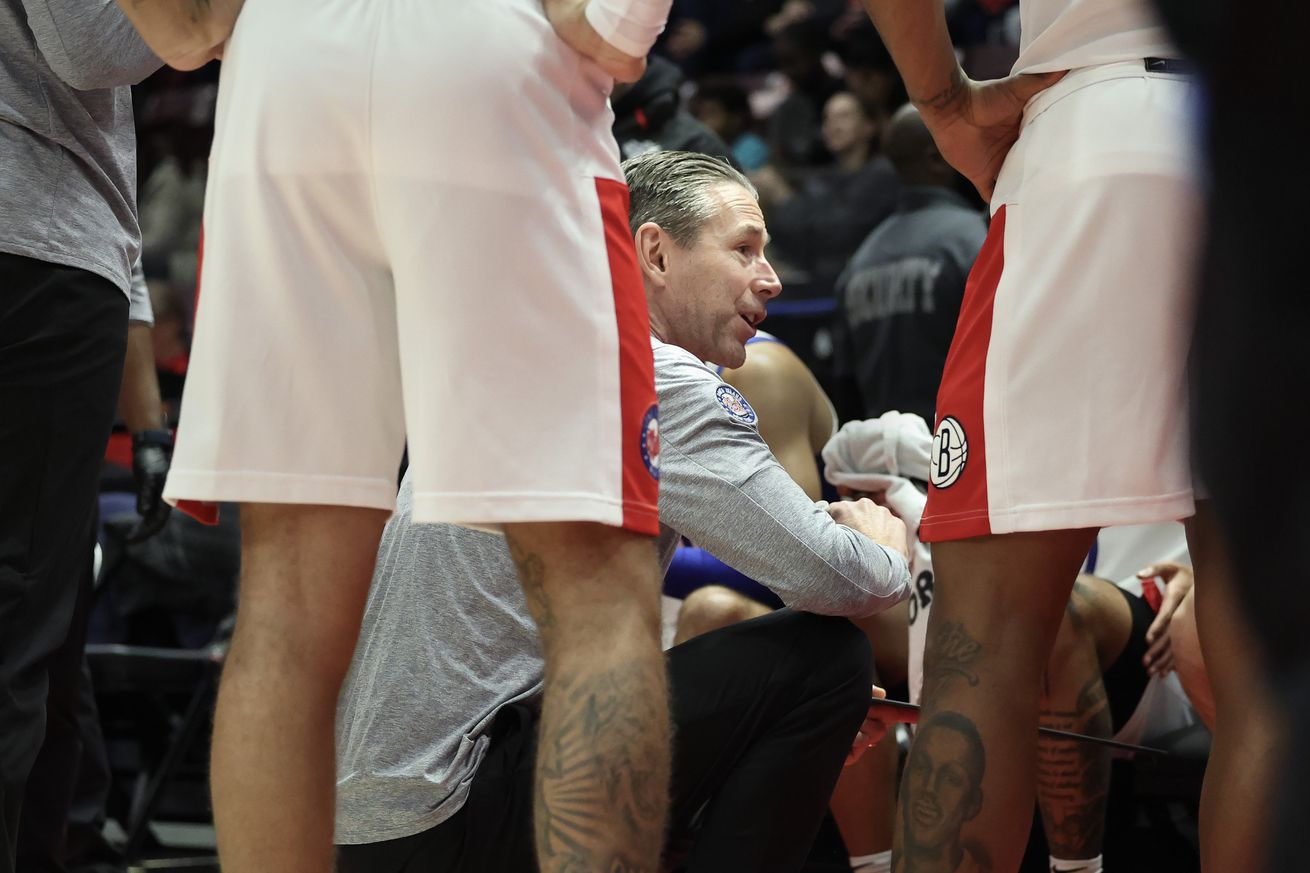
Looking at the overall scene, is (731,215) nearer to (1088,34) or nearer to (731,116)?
(1088,34)

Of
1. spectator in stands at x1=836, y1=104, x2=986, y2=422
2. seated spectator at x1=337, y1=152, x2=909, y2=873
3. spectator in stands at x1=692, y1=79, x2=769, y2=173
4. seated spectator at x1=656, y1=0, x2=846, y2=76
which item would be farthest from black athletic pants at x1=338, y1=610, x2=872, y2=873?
seated spectator at x1=656, y1=0, x2=846, y2=76

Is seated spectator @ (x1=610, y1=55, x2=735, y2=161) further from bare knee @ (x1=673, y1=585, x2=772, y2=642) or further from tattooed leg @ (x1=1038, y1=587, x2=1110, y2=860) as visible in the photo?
tattooed leg @ (x1=1038, y1=587, x2=1110, y2=860)

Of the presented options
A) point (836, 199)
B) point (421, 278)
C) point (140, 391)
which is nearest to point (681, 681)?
point (421, 278)

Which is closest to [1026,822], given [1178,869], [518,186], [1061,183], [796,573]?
[796,573]

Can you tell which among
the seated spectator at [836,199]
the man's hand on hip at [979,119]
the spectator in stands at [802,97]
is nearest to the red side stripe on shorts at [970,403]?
the man's hand on hip at [979,119]

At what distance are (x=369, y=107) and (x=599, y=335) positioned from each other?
0.33 meters

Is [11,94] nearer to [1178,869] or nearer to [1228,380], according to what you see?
[1228,380]

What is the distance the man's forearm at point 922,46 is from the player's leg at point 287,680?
92 centimetres

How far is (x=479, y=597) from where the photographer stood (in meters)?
2.17

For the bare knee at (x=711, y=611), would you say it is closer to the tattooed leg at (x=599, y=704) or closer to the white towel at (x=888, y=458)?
the white towel at (x=888, y=458)

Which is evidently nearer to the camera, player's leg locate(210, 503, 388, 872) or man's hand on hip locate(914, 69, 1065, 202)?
player's leg locate(210, 503, 388, 872)

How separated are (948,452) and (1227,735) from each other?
1.46 ft

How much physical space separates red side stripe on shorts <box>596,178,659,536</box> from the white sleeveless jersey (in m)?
0.62

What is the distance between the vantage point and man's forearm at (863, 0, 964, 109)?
→ 78.1 inches
